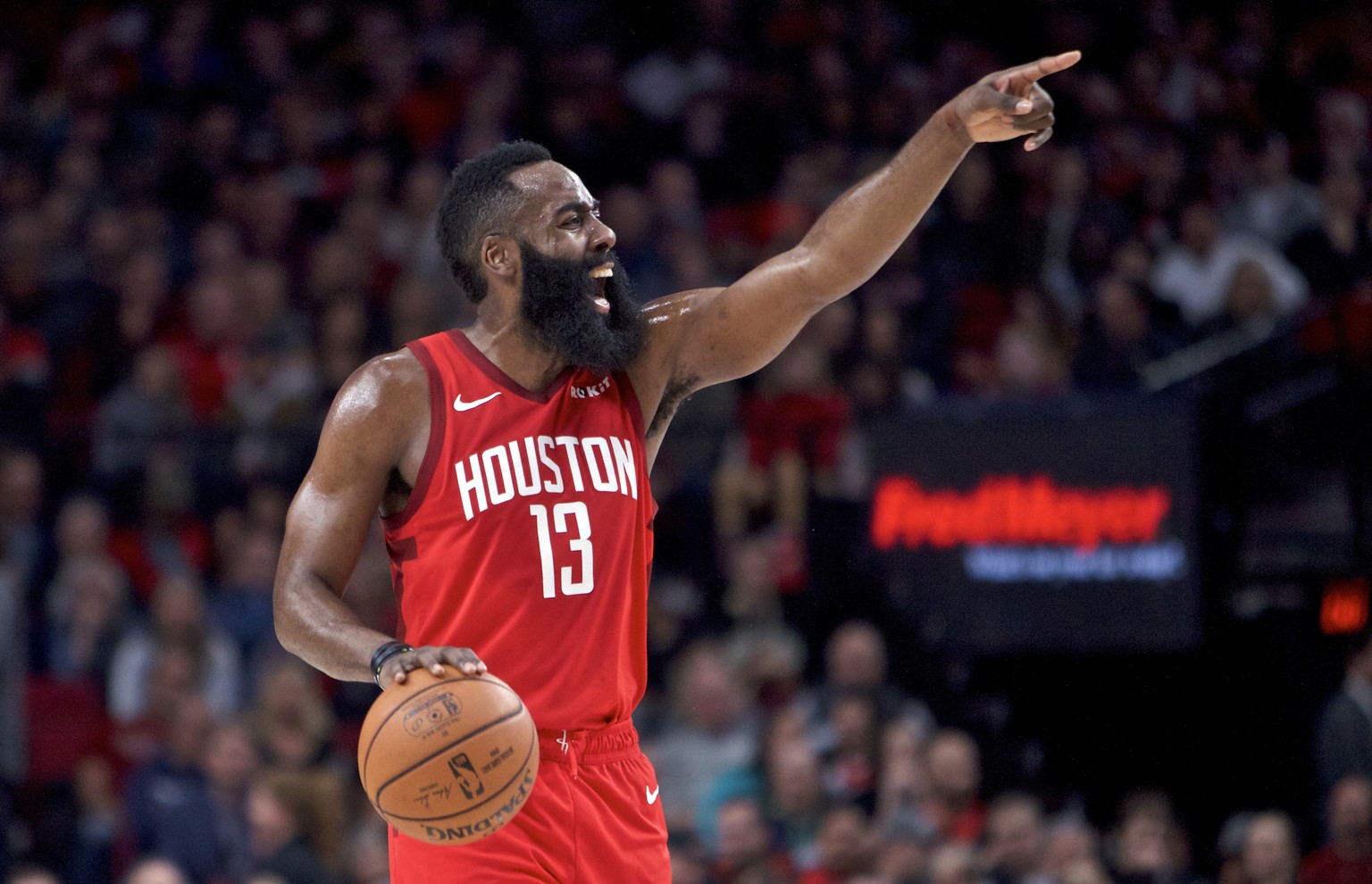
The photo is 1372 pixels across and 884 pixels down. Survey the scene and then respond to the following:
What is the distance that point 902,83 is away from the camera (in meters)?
12.0

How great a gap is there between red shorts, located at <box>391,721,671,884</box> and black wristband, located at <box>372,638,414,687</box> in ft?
1.31

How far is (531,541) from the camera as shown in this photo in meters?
3.92

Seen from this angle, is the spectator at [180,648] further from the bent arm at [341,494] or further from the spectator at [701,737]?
the bent arm at [341,494]

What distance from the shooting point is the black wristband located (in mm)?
3576

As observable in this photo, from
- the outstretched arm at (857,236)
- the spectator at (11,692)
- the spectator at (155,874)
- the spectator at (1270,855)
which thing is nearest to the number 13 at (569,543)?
Answer: the outstretched arm at (857,236)

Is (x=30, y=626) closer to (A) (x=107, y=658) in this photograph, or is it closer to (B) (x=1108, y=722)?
(A) (x=107, y=658)

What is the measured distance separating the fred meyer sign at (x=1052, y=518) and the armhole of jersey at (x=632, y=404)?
15.7 ft

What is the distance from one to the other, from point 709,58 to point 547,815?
925 centimetres

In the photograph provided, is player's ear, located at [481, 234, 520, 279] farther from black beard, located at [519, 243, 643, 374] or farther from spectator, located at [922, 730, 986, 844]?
spectator, located at [922, 730, 986, 844]

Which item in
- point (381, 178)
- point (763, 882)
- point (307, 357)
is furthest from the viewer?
point (381, 178)

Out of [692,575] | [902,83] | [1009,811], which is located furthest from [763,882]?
[902,83]

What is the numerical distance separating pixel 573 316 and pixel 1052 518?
5.16 meters

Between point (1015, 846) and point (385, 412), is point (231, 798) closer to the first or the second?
point (1015, 846)

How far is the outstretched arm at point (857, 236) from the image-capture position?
3.84 meters
